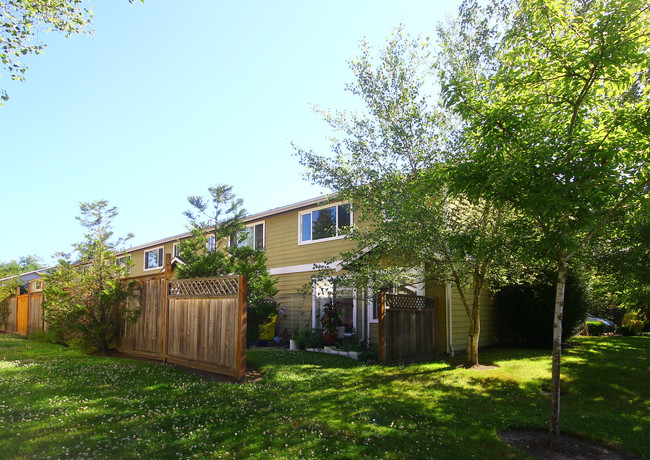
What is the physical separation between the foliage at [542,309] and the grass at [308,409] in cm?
261

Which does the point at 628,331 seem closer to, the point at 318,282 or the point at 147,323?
the point at 318,282

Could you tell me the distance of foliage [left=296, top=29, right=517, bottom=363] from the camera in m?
8.80

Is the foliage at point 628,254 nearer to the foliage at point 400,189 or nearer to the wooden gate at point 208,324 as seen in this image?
the foliage at point 400,189

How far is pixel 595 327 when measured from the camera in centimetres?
1984

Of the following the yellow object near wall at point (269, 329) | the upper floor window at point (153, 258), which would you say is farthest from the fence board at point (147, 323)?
the upper floor window at point (153, 258)

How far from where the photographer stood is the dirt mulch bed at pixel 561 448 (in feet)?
14.6

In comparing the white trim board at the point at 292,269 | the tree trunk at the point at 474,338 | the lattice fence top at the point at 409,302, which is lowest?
the tree trunk at the point at 474,338

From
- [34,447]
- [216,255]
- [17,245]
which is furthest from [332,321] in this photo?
[17,245]

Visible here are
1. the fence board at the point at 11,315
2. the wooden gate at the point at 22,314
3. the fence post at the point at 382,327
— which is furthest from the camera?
the fence board at the point at 11,315

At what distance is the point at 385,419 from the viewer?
5.41 meters

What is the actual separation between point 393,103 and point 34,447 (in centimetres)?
874

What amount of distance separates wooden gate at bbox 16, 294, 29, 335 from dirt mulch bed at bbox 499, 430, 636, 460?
63.1 feet

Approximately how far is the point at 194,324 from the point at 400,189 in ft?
17.1

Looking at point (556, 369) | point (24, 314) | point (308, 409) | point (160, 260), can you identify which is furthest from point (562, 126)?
point (160, 260)
